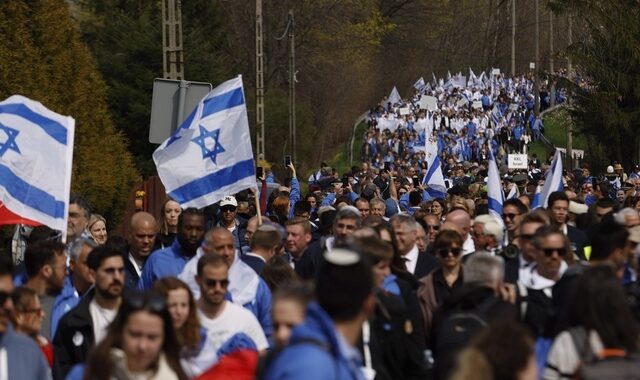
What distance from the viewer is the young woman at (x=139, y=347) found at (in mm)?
6184

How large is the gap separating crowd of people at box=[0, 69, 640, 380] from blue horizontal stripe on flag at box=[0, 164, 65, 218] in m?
0.42

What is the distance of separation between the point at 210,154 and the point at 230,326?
532cm

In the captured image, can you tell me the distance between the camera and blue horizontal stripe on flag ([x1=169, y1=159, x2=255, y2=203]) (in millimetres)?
12898

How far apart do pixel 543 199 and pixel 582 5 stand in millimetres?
25232

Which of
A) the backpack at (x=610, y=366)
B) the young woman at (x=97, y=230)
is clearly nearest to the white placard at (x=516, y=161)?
the young woman at (x=97, y=230)

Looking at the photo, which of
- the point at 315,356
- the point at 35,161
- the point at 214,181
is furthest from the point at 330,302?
the point at 214,181

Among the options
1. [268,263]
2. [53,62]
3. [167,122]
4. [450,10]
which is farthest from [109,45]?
[450,10]

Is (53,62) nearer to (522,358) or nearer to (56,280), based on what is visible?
(56,280)

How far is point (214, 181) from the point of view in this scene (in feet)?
43.1

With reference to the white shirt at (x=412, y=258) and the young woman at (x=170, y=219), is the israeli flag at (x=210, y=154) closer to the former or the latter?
the young woman at (x=170, y=219)

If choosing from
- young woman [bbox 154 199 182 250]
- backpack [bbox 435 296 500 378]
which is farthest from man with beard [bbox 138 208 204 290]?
backpack [bbox 435 296 500 378]

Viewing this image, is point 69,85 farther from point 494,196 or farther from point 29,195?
point 29,195

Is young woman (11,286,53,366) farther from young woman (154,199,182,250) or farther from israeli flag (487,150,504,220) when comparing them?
israeli flag (487,150,504,220)

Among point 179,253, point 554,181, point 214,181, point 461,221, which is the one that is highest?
point 554,181
